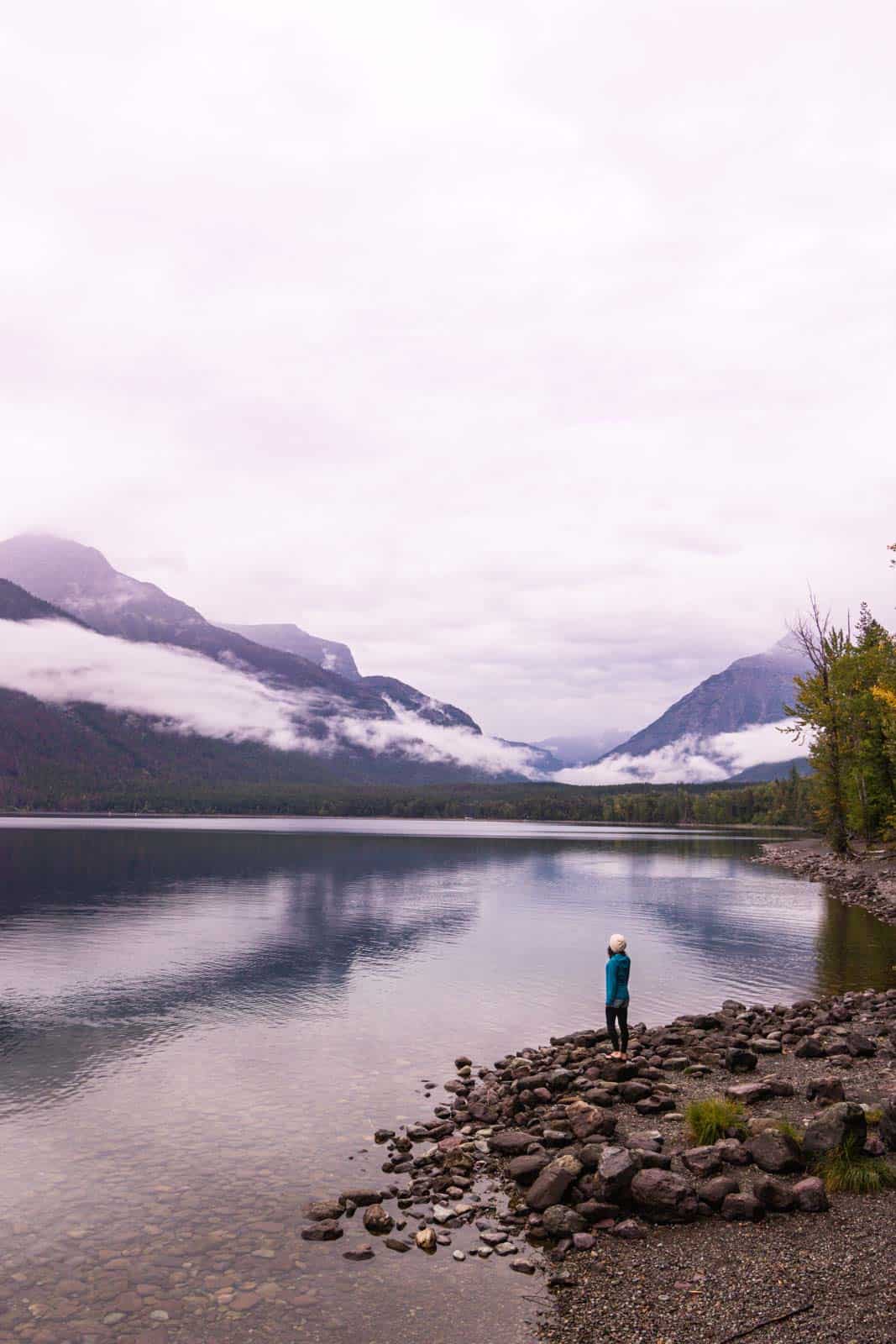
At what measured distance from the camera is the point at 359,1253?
55.8ft

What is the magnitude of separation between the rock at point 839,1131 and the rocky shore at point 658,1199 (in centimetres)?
4

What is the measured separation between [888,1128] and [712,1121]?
3.73 m

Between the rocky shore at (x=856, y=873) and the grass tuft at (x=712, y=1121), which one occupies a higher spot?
the grass tuft at (x=712, y=1121)

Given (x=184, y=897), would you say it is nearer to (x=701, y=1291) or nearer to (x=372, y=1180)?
(x=372, y=1180)

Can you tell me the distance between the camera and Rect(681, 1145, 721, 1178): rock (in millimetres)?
18234

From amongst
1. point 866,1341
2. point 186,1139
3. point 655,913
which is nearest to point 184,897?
point 655,913

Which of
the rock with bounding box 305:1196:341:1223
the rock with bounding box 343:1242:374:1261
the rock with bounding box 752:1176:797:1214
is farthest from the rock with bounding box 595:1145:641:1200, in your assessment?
the rock with bounding box 305:1196:341:1223

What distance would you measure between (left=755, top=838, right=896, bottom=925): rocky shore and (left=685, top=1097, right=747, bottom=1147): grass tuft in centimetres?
4860

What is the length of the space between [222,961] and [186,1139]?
97.0ft

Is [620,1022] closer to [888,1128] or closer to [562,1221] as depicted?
[888,1128]

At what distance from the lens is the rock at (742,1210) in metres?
16.5

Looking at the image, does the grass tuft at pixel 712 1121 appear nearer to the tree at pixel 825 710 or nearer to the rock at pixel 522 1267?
the rock at pixel 522 1267

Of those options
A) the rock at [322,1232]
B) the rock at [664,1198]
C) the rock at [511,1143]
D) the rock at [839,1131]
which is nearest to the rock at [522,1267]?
the rock at [664,1198]

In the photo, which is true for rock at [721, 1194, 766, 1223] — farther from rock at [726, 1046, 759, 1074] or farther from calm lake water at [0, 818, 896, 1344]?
rock at [726, 1046, 759, 1074]
